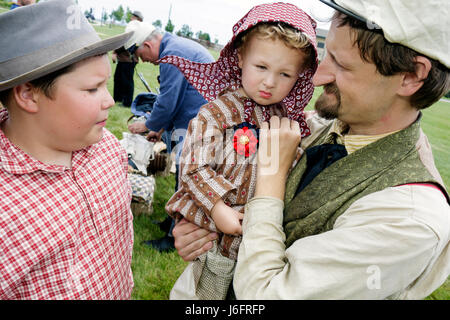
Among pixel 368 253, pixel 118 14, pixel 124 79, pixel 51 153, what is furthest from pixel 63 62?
pixel 118 14

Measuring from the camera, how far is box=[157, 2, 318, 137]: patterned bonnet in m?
1.84

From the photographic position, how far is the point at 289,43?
1799 mm

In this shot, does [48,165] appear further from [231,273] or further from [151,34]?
[151,34]

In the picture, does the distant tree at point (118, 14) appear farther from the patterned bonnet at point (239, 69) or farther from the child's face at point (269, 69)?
the child's face at point (269, 69)

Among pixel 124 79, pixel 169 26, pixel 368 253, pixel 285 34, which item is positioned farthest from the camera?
pixel 169 26

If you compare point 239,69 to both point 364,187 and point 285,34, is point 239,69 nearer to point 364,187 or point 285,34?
point 285,34

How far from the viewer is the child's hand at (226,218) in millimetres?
1675

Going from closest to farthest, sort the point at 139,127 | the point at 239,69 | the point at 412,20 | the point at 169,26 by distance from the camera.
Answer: the point at 412,20 → the point at 239,69 → the point at 139,127 → the point at 169,26

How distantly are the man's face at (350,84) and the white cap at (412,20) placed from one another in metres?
0.12

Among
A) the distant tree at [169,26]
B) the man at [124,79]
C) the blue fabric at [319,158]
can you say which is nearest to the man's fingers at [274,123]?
the blue fabric at [319,158]

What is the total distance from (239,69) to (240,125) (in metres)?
0.48

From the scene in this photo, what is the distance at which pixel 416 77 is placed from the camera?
146cm
